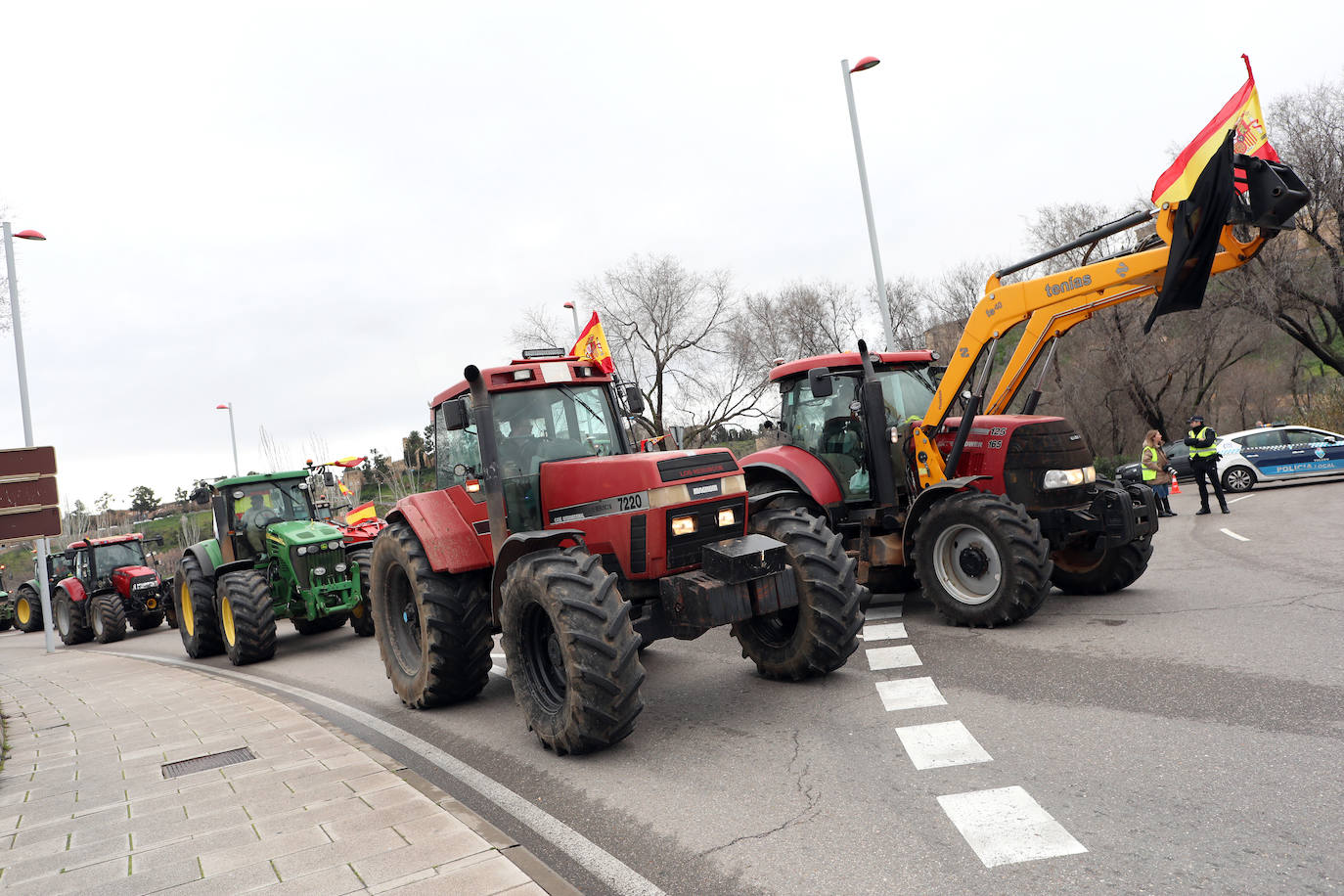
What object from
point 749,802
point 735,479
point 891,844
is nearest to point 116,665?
point 735,479

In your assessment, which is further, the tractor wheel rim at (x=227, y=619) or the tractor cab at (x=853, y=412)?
the tractor wheel rim at (x=227, y=619)

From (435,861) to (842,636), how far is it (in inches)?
127

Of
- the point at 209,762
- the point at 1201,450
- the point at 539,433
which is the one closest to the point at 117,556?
the point at 209,762

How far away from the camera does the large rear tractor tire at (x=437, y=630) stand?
22.1ft

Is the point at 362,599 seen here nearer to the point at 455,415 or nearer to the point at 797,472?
the point at 797,472

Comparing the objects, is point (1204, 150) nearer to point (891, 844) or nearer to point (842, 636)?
point (842, 636)

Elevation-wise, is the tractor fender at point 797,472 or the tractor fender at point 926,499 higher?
the tractor fender at point 797,472

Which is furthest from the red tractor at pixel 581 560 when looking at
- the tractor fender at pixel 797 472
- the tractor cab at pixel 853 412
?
the tractor cab at pixel 853 412

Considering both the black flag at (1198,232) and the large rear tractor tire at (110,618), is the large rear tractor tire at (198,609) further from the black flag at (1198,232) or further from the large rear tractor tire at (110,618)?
the black flag at (1198,232)

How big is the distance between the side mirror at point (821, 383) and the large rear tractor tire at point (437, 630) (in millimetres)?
3775

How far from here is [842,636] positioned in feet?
20.0

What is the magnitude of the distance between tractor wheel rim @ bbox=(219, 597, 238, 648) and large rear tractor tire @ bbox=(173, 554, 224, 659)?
0.24m

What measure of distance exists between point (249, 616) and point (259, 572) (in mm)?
924

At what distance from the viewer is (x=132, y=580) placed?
18.2m
